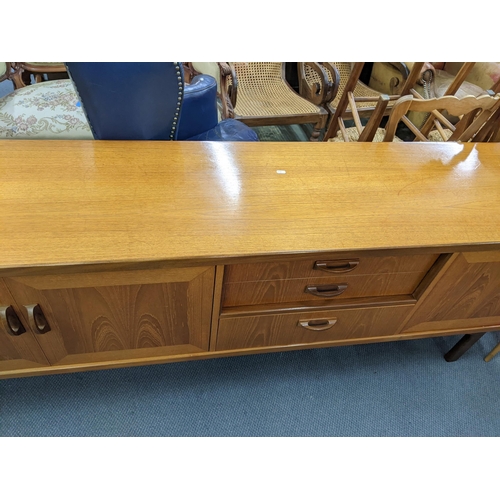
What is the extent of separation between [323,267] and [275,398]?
534mm

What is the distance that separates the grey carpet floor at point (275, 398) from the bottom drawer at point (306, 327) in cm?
22

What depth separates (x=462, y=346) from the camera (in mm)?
1134

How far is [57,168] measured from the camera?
724mm

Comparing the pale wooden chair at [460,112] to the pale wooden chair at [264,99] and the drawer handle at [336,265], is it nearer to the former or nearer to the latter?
the drawer handle at [336,265]

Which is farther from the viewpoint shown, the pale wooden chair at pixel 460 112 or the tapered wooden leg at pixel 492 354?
the tapered wooden leg at pixel 492 354

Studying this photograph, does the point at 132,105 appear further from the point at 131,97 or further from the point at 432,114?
the point at 432,114

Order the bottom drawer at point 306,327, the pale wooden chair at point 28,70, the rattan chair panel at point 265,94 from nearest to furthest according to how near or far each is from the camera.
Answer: the bottom drawer at point 306,327, the pale wooden chair at point 28,70, the rattan chair panel at point 265,94

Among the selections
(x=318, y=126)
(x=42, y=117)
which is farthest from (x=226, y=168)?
(x=318, y=126)

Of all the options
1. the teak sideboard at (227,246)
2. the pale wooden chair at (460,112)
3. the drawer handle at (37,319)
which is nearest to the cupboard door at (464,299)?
the teak sideboard at (227,246)

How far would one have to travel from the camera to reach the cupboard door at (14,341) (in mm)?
627

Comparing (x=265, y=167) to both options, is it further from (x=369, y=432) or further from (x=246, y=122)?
(x=246, y=122)

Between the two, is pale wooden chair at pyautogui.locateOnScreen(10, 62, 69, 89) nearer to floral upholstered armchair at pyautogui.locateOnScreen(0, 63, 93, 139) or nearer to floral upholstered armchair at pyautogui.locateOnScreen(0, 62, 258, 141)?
floral upholstered armchair at pyautogui.locateOnScreen(0, 63, 93, 139)

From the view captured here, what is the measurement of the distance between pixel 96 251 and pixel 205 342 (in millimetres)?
373

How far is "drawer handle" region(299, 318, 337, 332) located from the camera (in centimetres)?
86
